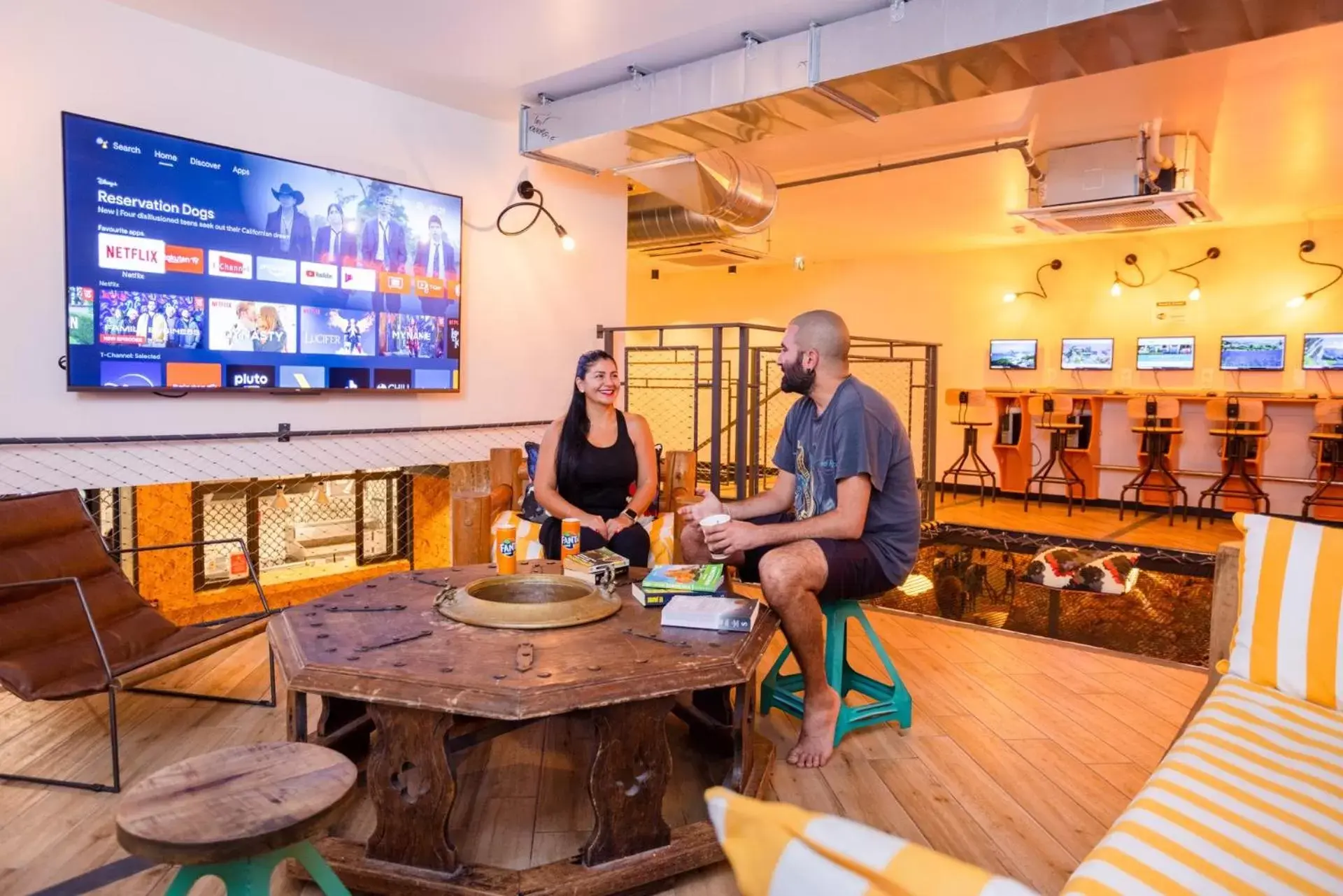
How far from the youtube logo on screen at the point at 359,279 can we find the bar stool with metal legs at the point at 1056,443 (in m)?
7.33

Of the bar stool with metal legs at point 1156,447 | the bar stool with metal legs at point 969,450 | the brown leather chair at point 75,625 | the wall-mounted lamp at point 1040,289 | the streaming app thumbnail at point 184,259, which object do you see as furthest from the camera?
the wall-mounted lamp at point 1040,289

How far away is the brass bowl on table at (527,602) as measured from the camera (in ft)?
7.56

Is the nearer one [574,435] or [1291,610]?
[1291,610]

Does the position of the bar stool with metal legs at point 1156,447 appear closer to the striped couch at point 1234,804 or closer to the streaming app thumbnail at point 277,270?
the striped couch at point 1234,804

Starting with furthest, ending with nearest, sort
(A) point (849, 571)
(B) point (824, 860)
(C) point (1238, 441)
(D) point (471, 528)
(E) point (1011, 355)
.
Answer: (E) point (1011, 355) → (C) point (1238, 441) → (D) point (471, 528) → (A) point (849, 571) → (B) point (824, 860)

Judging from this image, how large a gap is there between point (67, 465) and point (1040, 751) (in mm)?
4228

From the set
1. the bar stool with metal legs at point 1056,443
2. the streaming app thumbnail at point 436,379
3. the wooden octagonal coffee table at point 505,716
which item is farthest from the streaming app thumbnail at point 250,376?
the bar stool with metal legs at point 1056,443

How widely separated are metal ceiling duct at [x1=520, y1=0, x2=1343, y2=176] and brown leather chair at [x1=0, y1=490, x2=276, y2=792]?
9.86 feet

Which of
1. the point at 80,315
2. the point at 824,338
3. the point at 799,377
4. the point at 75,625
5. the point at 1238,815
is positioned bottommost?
the point at 75,625

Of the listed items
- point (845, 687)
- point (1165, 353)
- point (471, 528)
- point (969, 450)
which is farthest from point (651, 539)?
point (1165, 353)

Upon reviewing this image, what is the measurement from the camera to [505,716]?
70.7 inches

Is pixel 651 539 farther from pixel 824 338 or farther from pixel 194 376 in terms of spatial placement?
pixel 194 376

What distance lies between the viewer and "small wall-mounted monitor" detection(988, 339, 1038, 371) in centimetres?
999

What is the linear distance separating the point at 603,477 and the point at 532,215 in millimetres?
2360
